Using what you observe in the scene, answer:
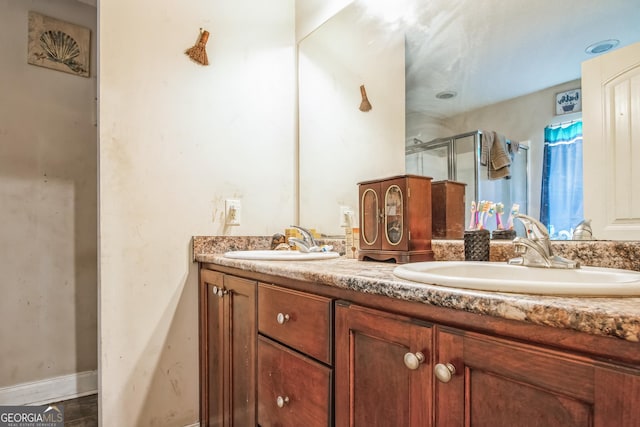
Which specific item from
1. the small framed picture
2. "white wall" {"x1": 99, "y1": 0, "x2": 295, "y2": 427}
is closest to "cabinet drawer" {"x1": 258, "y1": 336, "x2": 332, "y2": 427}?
"white wall" {"x1": 99, "y1": 0, "x2": 295, "y2": 427}

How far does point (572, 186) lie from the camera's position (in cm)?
93

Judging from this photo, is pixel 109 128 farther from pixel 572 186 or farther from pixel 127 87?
pixel 572 186

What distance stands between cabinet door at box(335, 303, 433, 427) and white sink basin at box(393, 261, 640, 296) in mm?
97

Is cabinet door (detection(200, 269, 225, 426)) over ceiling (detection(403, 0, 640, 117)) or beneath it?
beneath

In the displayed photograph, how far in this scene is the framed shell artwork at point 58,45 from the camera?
200cm

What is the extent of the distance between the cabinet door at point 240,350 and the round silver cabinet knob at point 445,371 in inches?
26.0

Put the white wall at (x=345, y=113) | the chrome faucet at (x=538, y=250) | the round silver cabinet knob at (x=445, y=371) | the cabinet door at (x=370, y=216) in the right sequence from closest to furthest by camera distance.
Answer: the round silver cabinet knob at (x=445, y=371)
the chrome faucet at (x=538, y=250)
the cabinet door at (x=370, y=216)
the white wall at (x=345, y=113)

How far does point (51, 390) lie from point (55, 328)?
33 cm

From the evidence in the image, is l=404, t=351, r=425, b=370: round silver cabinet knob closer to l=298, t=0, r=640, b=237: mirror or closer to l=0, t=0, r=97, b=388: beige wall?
l=298, t=0, r=640, b=237: mirror

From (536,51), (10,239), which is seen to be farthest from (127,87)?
(536,51)

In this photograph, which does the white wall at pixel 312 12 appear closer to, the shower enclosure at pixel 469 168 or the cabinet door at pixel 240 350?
the shower enclosure at pixel 469 168

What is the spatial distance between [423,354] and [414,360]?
19 millimetres

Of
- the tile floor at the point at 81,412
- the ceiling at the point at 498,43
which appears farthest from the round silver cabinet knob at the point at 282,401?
the tile floor at the point at 81,412

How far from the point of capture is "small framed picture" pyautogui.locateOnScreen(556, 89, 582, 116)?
0.93 m
